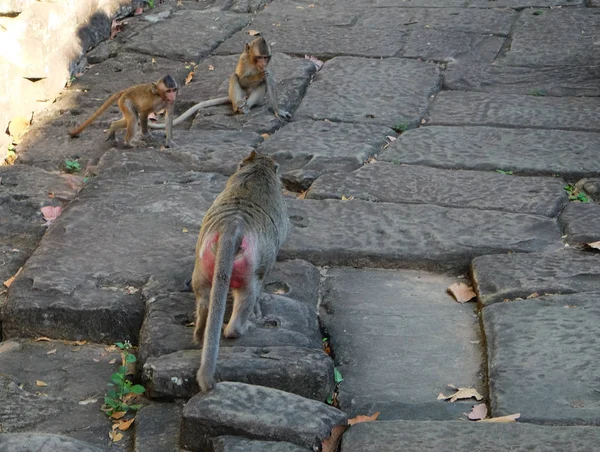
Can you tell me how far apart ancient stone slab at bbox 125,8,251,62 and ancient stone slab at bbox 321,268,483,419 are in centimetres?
360

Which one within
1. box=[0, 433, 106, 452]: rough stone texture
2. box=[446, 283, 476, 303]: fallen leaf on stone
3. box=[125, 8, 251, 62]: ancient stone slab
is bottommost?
box=[446, 283, 476, 303]: fallen leaf on stone

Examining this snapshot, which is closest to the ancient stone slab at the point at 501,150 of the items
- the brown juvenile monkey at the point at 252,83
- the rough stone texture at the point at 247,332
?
the brown juvenile monkey at the point at 252,83

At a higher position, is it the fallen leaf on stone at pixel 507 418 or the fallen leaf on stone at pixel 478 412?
the fallen leaf on stone at pixel 507 418

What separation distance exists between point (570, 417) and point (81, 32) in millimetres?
5244

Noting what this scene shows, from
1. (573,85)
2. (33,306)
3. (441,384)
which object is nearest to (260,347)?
(441,384)

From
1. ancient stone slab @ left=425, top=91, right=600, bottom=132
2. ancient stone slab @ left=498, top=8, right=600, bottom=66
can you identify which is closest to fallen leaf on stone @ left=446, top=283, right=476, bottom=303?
ancient stone slab @ left=425, top=91, right=600, bottom=132

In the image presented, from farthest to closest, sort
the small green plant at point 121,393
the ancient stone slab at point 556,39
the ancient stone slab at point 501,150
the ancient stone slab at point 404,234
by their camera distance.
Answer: the ancient stone slab at point 556,39 < the ancient stone slab at point 501,150 < the ancient stone slab at point 404,234 < the small green plant at point 121,393

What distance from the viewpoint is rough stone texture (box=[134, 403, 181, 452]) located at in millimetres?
3355

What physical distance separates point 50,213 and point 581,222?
8.65ft

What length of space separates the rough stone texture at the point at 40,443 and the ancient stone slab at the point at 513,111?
383 cm

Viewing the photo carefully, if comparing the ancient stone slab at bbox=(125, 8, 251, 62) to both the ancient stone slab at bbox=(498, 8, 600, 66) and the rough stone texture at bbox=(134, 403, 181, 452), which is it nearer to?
the ancient stone slab at bbox=(498, 8, 600, 66)

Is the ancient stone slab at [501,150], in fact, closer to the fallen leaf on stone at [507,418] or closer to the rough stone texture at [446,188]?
the rough stone texture at [446,188]

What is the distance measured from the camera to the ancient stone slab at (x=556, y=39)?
24.2ft

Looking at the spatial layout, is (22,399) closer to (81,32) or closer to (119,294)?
(119,294)
